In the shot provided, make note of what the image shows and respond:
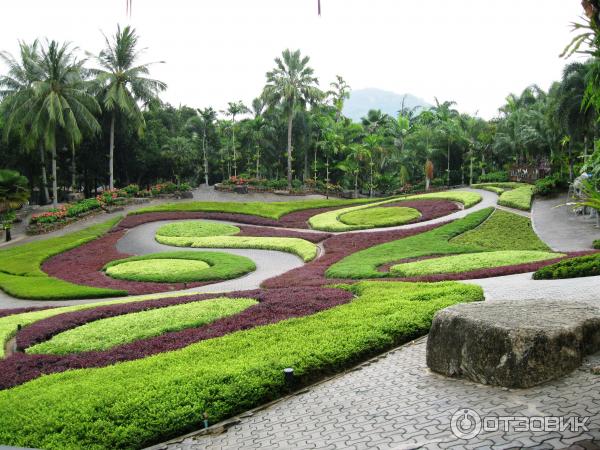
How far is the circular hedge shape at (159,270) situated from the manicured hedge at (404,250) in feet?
21.0

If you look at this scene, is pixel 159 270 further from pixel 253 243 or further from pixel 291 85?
pixel 291 85

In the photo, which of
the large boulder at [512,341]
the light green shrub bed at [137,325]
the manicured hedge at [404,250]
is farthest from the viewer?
the manicured hedge at [404,250]

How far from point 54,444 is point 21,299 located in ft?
53.5

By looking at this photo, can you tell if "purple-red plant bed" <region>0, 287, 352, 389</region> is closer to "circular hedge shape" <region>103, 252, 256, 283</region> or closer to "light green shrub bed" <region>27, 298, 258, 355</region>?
"light green shrub bed" <region>27, 298, 258, 355</region>

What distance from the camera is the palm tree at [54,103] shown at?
134ft

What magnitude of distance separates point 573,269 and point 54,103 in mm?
38529

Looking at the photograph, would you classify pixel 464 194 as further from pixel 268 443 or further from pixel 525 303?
pixel 268 443

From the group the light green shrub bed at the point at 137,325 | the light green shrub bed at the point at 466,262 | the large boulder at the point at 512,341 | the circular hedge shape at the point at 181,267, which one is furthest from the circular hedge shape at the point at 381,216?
the large boulder at the point at 512,341

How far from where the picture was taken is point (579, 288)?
13414 millimetres

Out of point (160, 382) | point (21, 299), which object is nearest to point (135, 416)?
point (160, 382)

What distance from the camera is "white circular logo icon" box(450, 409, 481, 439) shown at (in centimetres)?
548

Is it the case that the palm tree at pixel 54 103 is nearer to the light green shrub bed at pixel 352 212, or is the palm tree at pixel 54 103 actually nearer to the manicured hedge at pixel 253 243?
the manicured hedge at pixel 253 243

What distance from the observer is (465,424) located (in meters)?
5.72

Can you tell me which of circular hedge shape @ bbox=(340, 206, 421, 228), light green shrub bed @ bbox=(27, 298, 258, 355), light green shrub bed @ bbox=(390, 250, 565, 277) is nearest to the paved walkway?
light green shrub bed @ bbox=(390, 250, 565, 277)
